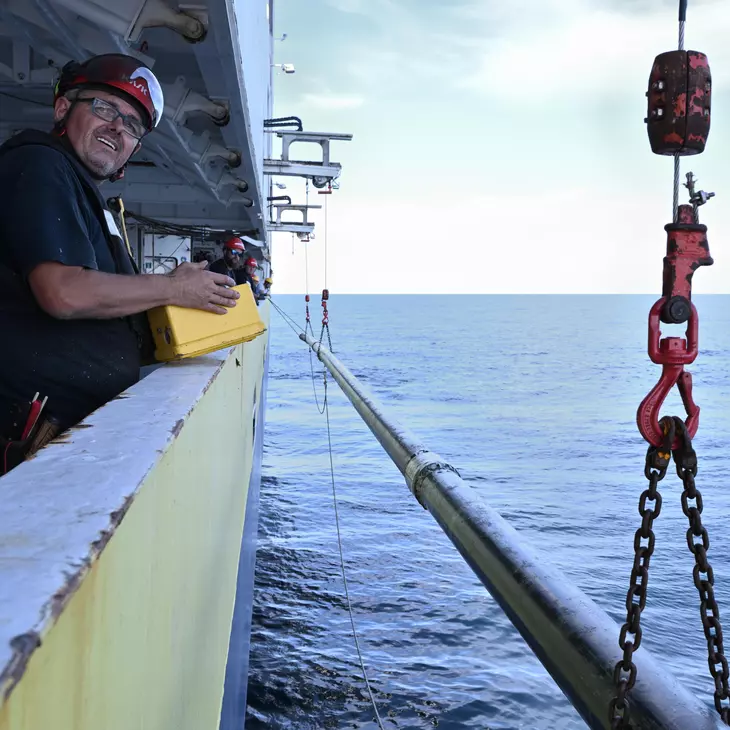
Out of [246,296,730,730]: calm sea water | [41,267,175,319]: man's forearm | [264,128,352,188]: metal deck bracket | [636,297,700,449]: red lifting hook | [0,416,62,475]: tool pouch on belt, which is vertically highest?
[264,128,352,188]: metal deck bracket

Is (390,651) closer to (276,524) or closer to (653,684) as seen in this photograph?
(276,524)

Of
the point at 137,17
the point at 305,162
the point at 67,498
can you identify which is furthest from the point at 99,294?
the point at 305,162

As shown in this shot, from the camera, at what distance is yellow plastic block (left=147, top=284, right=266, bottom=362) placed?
10.1 feet

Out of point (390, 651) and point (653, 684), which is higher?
point (653, 684)

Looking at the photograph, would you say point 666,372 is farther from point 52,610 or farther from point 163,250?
point 163,250

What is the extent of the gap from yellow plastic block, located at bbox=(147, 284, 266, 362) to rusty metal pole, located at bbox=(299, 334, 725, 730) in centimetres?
115

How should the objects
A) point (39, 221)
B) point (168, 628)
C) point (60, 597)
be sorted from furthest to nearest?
point (39, 221)
point (168, 628)
point (60, 597)

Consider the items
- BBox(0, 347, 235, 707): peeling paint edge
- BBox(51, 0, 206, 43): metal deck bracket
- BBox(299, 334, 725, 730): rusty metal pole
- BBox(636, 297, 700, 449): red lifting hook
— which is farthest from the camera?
BBox(51, 0, 206, 43): metal deck bracket

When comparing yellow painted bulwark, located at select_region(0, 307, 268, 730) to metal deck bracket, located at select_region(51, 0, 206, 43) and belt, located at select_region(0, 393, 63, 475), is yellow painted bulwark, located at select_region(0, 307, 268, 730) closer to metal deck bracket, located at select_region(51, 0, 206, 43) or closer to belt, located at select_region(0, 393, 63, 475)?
belt, located at select_region(0, 393, 63, 475)

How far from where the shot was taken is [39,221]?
2322mm

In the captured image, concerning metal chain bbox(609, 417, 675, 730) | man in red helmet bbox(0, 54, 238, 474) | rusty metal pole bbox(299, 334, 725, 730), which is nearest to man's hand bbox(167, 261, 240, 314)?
man in red helmet bbox(0, 54, 238, 474)

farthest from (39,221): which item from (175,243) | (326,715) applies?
(175,243)

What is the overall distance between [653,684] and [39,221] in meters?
1.97

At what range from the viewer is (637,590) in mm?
1812
